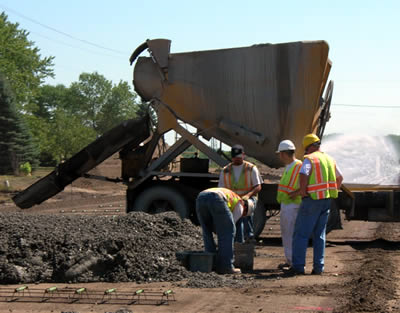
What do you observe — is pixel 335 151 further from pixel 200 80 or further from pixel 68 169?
pixel 68 169

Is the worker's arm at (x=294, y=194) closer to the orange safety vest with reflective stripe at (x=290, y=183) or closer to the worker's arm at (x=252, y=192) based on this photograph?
the orange safety vest with reflective stripe at (x=290, y=183)

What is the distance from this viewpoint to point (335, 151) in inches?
680

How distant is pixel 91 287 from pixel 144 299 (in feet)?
3.91

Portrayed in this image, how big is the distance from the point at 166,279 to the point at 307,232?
2.00 m

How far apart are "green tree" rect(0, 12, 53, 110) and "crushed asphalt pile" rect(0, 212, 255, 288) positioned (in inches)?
1522

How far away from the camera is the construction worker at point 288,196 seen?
10164mm

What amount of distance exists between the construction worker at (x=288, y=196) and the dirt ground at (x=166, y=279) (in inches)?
15.5

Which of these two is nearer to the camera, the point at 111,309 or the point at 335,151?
the point at 111,309

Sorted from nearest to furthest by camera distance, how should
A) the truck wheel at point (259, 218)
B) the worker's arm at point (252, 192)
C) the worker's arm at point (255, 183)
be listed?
the worker's arm at point (252, 192), the worker's arm at point (255, 183), the truck wheel at point (259, 218)

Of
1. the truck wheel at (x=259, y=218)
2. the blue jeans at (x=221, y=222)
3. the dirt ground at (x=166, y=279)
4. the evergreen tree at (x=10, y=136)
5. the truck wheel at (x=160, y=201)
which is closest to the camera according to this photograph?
the dirt ground at (x=166, y=279)

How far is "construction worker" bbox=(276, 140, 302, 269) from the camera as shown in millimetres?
10164

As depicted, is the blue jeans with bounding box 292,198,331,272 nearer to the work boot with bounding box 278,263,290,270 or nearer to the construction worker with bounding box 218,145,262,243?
the work boot with bounding box 278,263,290,270

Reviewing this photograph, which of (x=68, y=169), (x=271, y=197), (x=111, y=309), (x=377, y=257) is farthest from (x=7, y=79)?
(x=111, y=309)

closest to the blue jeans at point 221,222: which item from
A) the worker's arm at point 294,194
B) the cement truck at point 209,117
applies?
the worker's arm at point 294,194
